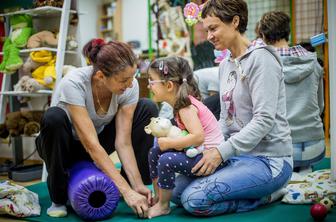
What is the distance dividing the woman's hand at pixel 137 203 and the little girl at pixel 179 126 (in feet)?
0.09

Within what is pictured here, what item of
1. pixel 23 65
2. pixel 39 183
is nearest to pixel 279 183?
pixel 39 183

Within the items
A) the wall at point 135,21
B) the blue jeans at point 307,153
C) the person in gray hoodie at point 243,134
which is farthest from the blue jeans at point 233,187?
the wall at point 135,21

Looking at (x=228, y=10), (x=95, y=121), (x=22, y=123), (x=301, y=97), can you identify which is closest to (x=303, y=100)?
(x=301, y=97)

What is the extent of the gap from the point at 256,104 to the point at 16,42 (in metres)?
2.00

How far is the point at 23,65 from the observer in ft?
9.61

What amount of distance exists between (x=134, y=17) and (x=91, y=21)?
797 mm

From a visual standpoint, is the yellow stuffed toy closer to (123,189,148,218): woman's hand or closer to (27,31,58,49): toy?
(27,31,58,49): toy

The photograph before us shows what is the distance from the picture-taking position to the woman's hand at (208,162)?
4.94 ft

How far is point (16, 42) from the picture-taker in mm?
2908

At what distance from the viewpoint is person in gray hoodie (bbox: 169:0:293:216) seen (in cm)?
150

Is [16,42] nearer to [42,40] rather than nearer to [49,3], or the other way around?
[42,40]

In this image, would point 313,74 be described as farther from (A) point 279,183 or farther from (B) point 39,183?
(B) point 39,183

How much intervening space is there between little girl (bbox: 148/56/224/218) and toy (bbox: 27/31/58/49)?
4.57 ft

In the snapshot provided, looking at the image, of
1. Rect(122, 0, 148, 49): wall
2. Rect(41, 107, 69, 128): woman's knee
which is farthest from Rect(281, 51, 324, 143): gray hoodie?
Rect(122, 0, 148, 49): wall
